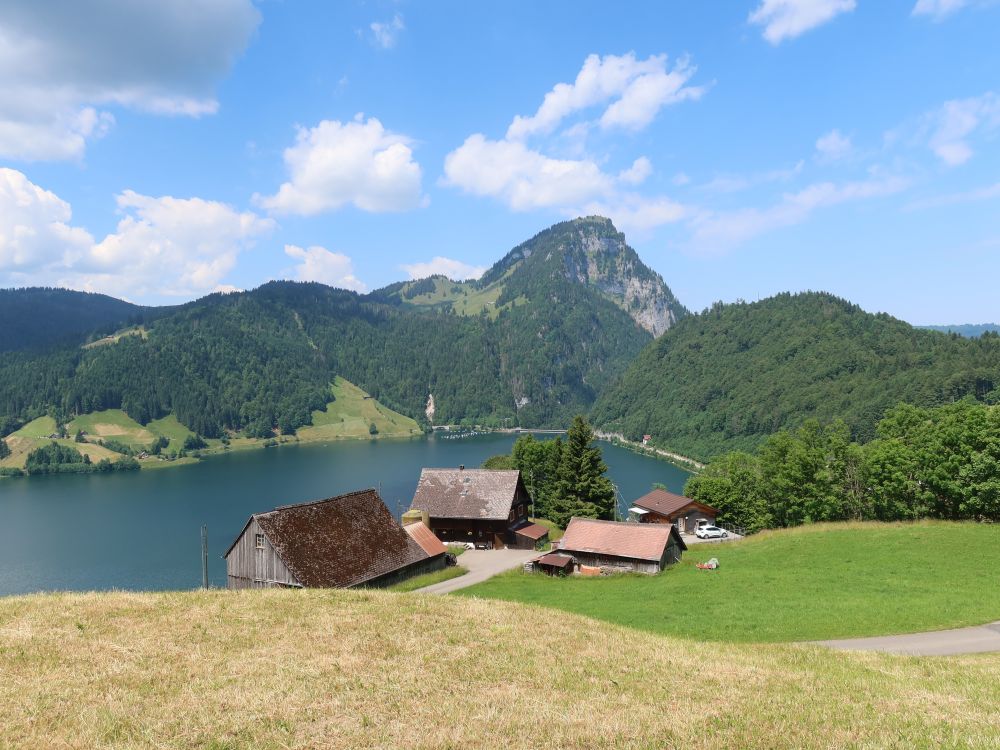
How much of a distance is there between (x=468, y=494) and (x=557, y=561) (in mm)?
20577

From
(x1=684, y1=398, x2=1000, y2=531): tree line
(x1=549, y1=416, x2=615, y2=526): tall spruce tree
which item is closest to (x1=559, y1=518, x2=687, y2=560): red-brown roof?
(x1=549, y1=416, x2=615, y2=526): tall spruce tree

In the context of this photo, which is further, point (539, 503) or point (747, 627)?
point (539, 503)

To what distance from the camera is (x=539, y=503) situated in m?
90.4

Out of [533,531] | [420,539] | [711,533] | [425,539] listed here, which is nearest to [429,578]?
[420,539]

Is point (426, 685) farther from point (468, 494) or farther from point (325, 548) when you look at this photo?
point (468, 494)

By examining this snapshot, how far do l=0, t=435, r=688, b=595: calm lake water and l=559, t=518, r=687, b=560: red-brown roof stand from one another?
56.0 m

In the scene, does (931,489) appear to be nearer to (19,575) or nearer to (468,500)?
(468,500)

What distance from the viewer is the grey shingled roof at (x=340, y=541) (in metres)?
44.8

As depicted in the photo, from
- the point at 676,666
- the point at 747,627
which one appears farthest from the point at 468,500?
the point at 676,666

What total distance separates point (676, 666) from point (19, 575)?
11211 centimetres

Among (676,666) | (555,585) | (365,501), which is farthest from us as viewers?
(365,501)

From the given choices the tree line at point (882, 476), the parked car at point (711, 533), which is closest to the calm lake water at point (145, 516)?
the parked car at point (711, 533)

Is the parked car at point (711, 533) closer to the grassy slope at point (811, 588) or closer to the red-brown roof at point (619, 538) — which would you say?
the grassy slope at point (811, 588)

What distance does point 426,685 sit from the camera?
603 inches
